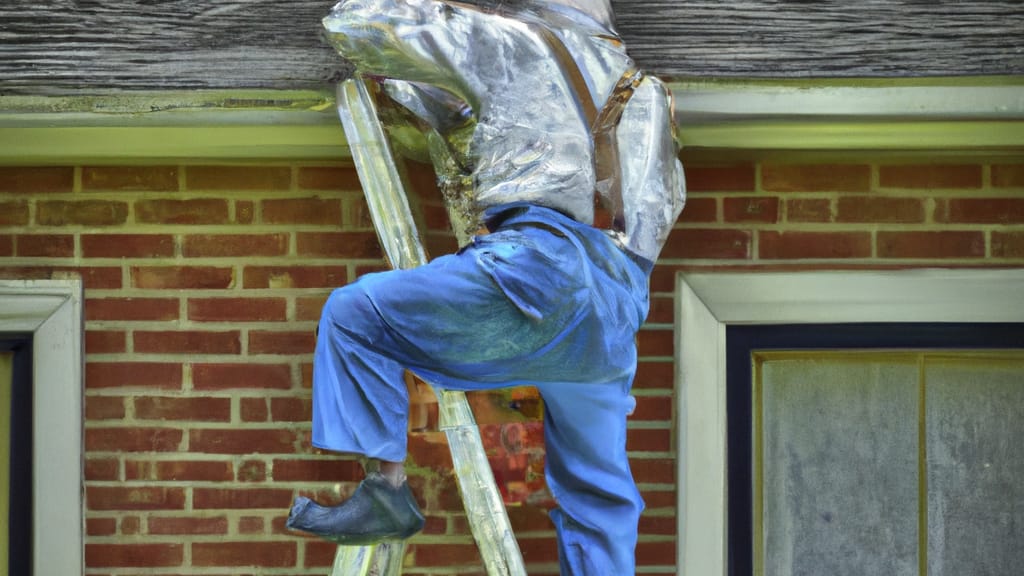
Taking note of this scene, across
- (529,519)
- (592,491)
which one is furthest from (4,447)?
(592,491)

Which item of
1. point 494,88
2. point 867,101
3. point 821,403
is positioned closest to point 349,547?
point 494,88

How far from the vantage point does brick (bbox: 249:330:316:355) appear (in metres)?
2.99

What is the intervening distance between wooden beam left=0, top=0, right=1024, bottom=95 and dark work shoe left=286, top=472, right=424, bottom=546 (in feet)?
Answer: 2.94

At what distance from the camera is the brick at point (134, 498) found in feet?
9.78

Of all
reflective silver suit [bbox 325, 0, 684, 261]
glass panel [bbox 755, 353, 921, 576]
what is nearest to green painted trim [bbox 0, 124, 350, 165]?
reflective silver suit [bbox 325, 0, 684, 261]

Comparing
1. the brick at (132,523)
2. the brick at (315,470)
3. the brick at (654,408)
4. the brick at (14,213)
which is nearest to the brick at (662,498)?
the brick at (654,408)

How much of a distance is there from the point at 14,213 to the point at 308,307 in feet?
2.19

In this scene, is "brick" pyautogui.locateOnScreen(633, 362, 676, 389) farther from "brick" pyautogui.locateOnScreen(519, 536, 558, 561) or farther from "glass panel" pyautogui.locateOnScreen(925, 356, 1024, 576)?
"glass panel" pyautogui.locateOnScreen(925, 356, 1024, 576)

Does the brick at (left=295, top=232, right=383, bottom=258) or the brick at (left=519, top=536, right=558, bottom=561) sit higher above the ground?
the brick at (left=295, top=232, right=383, bottom=258)

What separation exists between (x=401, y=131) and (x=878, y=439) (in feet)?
4.11

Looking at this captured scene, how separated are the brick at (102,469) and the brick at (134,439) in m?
0.02

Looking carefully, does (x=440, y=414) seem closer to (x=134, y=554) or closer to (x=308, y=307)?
(x=308, y=307)

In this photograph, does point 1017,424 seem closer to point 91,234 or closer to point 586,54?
point 586,54

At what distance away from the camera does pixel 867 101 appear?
9.57 feet
